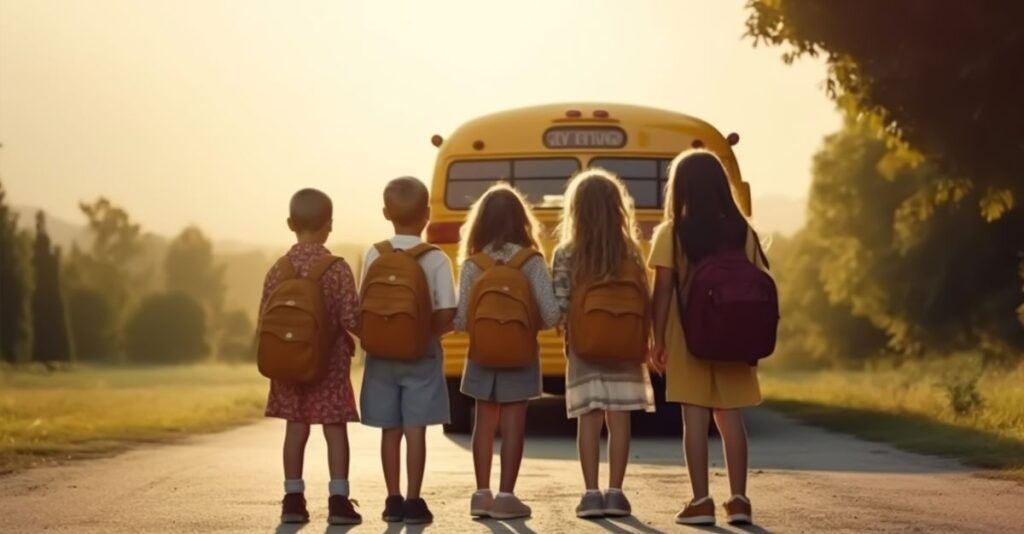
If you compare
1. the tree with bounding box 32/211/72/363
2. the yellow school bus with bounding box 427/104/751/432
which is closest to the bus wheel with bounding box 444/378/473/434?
the yellow school bus with bounding box 427/104/751/432

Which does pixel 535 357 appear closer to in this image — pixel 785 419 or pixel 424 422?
pixel 424 422

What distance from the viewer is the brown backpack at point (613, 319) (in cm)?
932

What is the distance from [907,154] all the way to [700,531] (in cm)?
1244

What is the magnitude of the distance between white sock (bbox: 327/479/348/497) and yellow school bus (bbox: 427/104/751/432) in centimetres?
792

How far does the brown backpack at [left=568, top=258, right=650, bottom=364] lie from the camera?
932 cm

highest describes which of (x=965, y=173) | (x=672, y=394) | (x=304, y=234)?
(x=965, y=173)

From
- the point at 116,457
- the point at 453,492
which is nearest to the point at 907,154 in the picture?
the point at 116,457

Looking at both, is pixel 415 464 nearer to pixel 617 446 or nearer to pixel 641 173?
pixel 617 446

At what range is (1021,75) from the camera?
60.4ft

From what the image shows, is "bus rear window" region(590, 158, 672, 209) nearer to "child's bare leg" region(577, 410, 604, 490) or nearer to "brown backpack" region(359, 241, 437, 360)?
"child's bare leg" region(577, 410, 604, 490)

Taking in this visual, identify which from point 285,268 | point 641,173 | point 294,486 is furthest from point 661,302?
point 641,173

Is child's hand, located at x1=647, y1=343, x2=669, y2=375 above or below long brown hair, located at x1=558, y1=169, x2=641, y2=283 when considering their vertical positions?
below

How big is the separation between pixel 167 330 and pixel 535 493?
331ft

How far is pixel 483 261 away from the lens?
9562 mm
